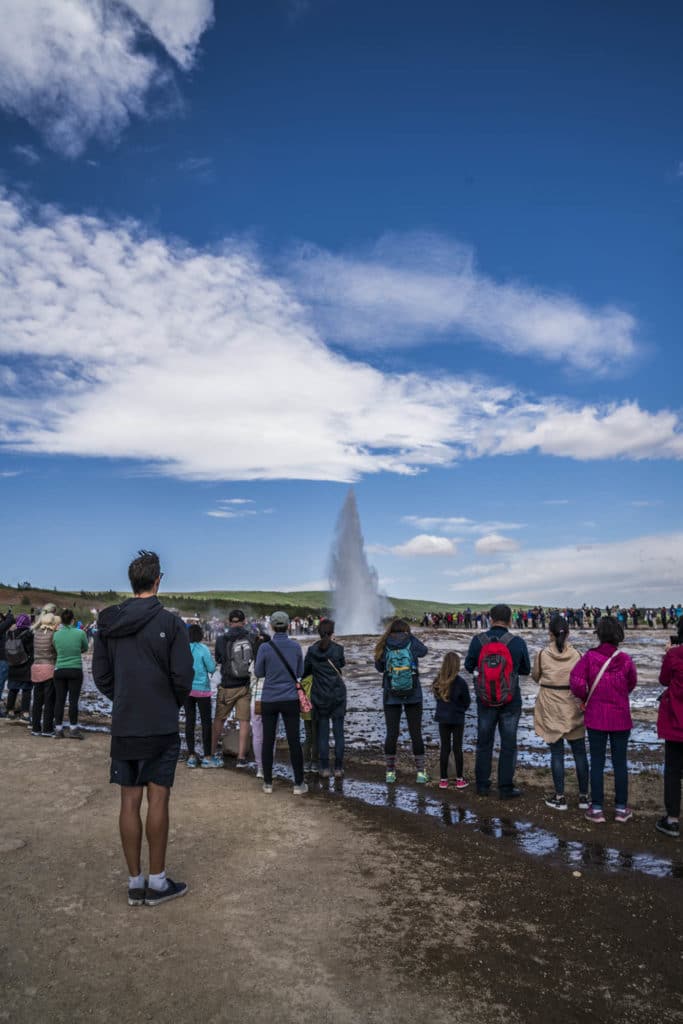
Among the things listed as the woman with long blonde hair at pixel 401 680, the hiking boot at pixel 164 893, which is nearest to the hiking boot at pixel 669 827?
the woman with long blonde hair at pixel 401 680

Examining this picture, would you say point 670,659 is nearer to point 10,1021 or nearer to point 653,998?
point 653,998

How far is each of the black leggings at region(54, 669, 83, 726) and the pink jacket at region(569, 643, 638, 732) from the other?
24.1 feet

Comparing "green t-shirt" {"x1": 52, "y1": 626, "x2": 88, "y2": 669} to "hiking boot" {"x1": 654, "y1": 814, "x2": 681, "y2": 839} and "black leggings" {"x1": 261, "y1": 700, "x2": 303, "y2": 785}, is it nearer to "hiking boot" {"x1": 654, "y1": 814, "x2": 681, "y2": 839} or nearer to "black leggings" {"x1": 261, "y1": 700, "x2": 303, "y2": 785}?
"black leggings" {"x1": 261, "y1": 700, "x2": 303, "y2": 785}

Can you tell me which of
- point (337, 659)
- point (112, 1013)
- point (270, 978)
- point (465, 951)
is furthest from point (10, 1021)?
point (337, 659)

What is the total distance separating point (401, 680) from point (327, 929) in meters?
4.19

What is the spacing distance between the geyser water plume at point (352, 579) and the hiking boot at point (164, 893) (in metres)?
61.1

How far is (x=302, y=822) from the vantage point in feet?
22.6

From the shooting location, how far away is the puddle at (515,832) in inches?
236

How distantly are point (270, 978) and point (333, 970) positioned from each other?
0.39 m

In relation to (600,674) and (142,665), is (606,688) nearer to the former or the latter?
(600,674)

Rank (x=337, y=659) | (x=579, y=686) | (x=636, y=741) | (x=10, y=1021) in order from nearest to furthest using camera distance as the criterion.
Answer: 1. (x=10, y=1021)
2. (x=579, y=686)
3. (x=337, y=659)
4. (x=636, y=741)

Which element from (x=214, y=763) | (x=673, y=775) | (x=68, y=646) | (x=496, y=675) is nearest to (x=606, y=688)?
(x=673, y=775)

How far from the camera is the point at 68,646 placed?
33.2ft

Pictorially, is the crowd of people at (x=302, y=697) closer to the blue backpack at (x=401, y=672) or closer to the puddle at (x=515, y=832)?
the blue backpack at (x=401, y=672)
